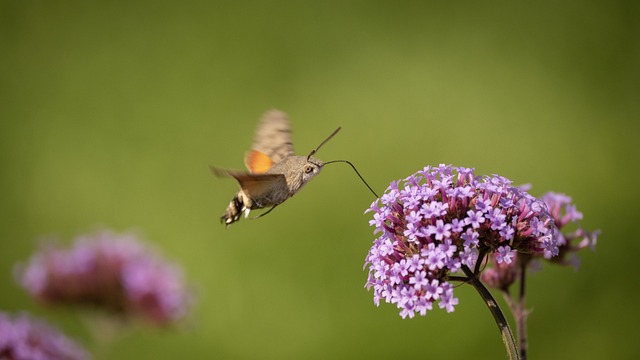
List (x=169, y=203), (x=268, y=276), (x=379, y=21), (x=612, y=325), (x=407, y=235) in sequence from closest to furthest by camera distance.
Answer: (x=407, y=235) < (x=612, y=325) < (x=268, y=276) < (x=169, y=203) < (x=379, y=21)

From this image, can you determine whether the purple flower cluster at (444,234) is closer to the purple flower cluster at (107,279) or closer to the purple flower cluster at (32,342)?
the purple flower cluster at (32,342)

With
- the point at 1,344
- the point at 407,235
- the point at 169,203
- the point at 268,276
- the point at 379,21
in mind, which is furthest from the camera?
the point at 379,21

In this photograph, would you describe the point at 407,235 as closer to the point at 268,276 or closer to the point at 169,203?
the point at 268,276

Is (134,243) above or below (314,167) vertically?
above

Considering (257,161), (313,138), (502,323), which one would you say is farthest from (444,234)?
(313,138)

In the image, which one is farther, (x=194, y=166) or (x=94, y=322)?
(x=194, y=166)

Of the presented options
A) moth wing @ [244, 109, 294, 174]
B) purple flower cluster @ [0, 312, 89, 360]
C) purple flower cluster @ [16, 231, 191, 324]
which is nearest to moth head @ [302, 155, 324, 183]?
moth wing @ [244, 109, 294, 174]

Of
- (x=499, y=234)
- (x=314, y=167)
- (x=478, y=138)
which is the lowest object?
(x=499, y=234)

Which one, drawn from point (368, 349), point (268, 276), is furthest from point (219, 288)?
point (368, 349)
